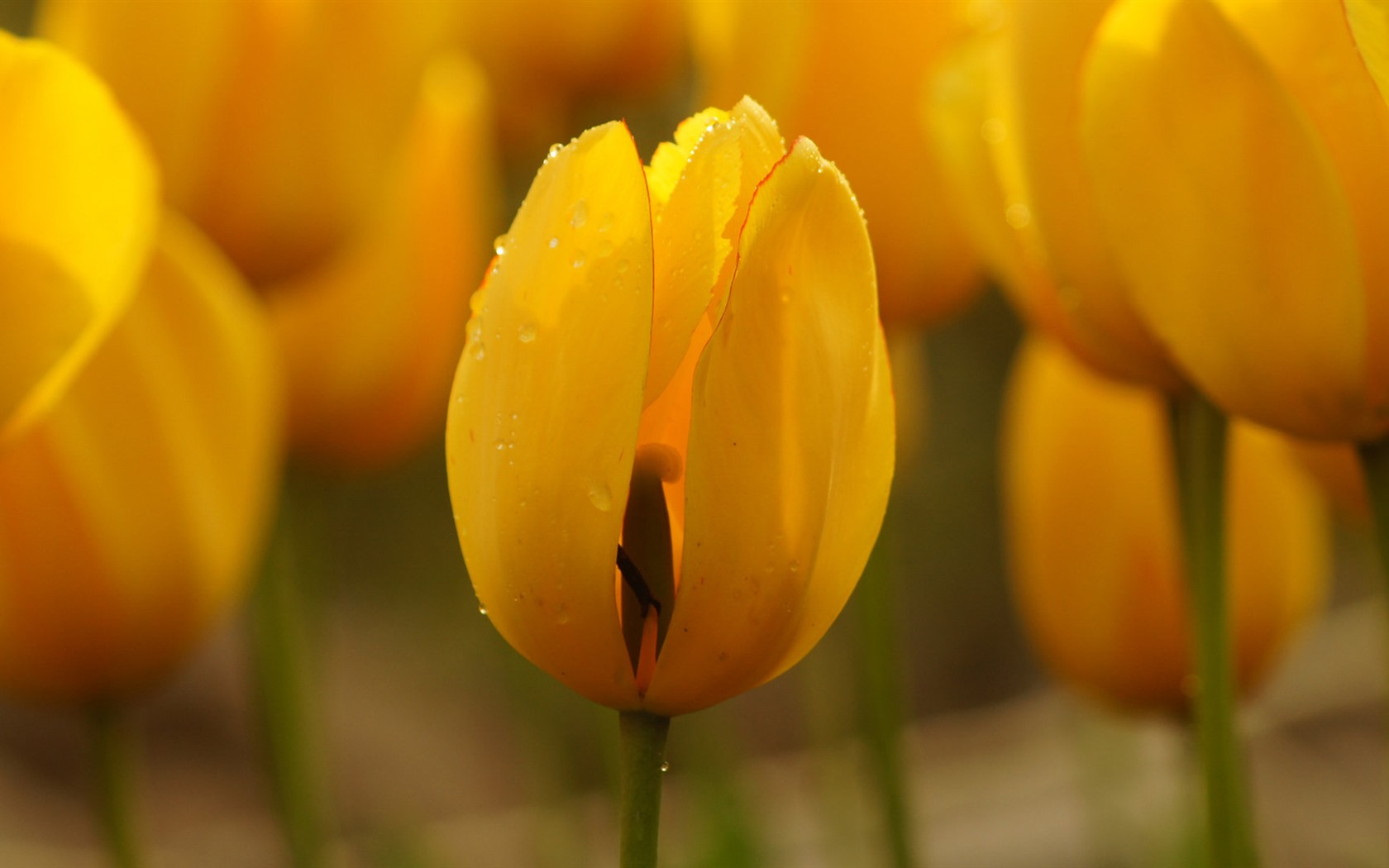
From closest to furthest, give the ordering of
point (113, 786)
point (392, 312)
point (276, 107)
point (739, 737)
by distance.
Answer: point (113, 786)
point (276, 107)
point (392, 312)
point (739, 737)

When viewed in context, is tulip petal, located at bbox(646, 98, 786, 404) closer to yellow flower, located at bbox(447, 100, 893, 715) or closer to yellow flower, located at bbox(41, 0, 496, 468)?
yellow flower, located at bbox(447, 100, 893, 715)

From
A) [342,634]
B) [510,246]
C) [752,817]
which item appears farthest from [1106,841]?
[342,634]

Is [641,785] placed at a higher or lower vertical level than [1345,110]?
lower

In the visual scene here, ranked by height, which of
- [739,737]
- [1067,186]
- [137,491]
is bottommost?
[739,737]

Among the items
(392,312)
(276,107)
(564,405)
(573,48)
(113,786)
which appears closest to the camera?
(564,405)

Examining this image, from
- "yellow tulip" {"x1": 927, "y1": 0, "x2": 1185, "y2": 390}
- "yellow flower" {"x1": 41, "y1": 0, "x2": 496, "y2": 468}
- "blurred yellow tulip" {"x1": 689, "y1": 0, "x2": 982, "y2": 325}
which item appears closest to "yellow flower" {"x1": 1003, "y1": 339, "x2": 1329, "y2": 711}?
"blurred yellow tulip" {"x1": 689, "y1": 0, "x2": 982, "y2": 325}

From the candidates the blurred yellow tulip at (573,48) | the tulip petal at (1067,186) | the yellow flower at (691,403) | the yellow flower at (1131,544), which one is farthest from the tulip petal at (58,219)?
the blurred yellow tulip at (573,48)

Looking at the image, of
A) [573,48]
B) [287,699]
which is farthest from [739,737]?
[287,699]

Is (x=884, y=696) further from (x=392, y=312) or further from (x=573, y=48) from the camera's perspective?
(x=573, y=48)
